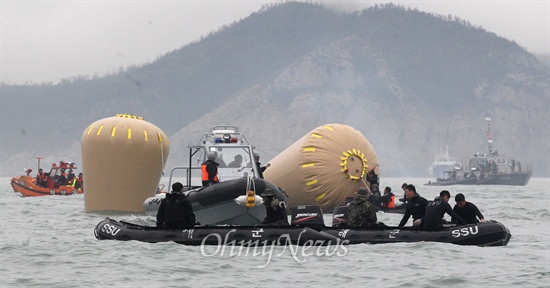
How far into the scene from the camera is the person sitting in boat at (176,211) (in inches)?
787

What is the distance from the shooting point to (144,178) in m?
31.6

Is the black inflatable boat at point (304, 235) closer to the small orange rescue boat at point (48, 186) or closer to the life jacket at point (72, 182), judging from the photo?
the small orange rescue boat at point (48, 186)

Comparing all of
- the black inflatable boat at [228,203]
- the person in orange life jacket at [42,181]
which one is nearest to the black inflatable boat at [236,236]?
the black inflatable boat at [228,203]

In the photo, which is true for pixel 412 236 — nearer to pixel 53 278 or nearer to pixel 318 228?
pixel 318 228

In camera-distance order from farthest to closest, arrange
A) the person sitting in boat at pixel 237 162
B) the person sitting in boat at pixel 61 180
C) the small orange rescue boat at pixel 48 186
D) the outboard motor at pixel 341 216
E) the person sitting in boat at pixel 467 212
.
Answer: the person sitting in boat at pixel 61 180
the small orange rescue boat at pixel 48 186
the person sitting in boat at pixel 237 162
the outboard motor at pixel 341 216
the person sitting in boat at pixel 467 212

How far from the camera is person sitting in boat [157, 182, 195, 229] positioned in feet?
65.6

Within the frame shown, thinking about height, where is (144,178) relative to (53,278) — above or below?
above

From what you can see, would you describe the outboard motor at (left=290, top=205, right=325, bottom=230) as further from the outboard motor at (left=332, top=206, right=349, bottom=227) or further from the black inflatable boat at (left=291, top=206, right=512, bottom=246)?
the outboard motor at (left=332, top=206, right=349, bottom=227)

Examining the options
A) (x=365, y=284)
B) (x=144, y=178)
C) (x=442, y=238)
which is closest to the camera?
(x=365, y=284)

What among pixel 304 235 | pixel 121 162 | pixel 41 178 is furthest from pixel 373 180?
pixel 41 178

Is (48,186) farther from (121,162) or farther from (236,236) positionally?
(236,236)

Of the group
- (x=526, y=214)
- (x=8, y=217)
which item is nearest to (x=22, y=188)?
(x=8, y=217)

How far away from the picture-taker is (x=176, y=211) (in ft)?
65.6

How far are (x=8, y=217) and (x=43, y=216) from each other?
128 cm
